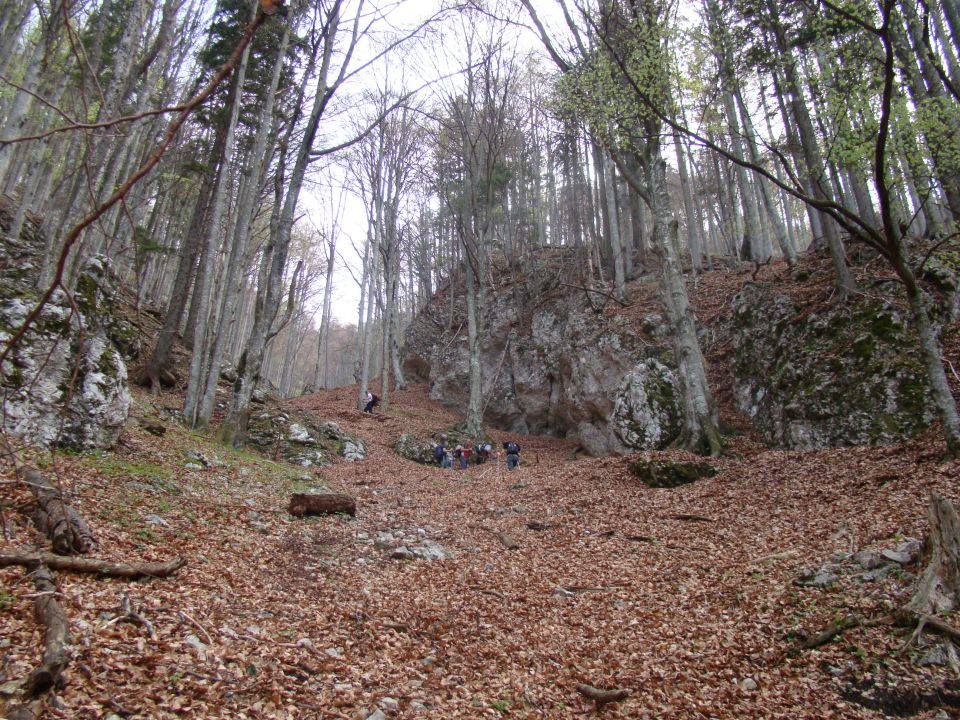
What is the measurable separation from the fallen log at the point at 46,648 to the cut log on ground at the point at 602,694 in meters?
3.20

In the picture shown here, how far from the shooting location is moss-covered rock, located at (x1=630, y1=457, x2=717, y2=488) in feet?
30.8

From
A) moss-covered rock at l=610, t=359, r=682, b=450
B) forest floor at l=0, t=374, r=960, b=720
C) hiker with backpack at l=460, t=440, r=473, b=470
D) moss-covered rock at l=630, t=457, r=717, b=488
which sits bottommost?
forest floor at l=0, t=374, r=960, b=720

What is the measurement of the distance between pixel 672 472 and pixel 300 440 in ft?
29.7

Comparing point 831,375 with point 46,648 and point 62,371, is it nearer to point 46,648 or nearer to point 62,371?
point 46,648

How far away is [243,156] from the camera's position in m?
17.4

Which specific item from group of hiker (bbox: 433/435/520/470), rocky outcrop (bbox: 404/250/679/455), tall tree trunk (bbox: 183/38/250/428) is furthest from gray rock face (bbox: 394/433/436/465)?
tall tree trunk (bbox: 183/38/250/428)

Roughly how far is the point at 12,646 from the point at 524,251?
27010mm

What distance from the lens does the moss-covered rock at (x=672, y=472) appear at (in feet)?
30.8

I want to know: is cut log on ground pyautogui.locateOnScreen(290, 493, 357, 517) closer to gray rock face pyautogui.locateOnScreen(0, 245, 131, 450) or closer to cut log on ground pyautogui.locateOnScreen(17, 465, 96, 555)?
gray rock face pyautogui.locateOnScreen(0, 245, 131, 450)

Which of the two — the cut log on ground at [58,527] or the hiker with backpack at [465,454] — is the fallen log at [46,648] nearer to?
the cut log on ground at [58,527]

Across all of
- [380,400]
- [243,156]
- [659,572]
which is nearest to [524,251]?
[380,400]

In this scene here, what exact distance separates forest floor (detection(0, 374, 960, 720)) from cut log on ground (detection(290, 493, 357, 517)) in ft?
0.59

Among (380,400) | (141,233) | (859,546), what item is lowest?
(859,546)

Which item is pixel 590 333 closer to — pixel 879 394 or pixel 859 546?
pixel 879 394
